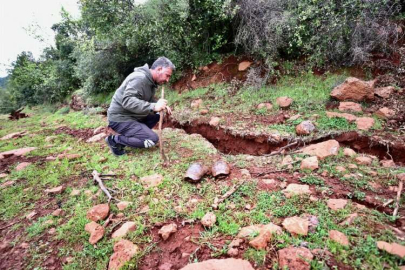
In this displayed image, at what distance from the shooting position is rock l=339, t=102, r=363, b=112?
371 cm

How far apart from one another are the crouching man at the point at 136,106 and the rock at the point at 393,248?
259cm

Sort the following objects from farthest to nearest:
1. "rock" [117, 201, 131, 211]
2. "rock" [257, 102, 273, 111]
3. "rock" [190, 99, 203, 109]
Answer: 1. "rock" [190, 99, 203, 109]
2. "rock" [257, 102, 273, 111]
3. "rock" [117, 201, 131, 211]

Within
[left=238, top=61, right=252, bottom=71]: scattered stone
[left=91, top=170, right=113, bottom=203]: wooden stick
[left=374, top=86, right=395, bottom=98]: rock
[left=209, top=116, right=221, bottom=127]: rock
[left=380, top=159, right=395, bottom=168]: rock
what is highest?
[left=238, top=61, right=252, bottom=71]: scattered stone

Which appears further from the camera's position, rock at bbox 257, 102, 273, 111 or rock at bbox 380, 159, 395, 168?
rock at bbox 257, 102, 273, 111

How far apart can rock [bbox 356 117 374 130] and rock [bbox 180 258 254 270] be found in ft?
9.30

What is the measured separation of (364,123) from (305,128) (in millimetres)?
850

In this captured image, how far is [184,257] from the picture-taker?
1715 millimetres

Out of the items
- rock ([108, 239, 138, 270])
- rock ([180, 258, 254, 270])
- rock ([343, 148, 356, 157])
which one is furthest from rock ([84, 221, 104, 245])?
rock ([343, 148, 356, 157])

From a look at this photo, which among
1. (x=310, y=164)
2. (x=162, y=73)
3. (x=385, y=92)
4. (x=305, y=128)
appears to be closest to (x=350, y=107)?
(x=385, y=92)

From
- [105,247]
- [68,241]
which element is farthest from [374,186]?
[68,241]

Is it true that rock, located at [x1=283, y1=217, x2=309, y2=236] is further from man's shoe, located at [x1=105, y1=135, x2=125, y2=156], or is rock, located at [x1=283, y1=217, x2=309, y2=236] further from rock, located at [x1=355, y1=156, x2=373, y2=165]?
man's shoe, located at [x1=105, y1=135, x2=125, y2=156]

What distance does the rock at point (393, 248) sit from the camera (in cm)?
147

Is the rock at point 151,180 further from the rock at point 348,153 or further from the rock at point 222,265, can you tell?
the rock at point 348,153

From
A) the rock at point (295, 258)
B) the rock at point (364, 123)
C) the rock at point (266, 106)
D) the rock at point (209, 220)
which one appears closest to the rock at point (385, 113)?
the rock at point (364, 123)
